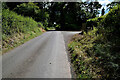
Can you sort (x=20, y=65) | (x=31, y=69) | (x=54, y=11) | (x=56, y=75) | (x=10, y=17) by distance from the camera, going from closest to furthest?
(x=56, y=75)
(x=31, y=69)
(x=20, y=65)
(x=10, y=17)
(x=54, y=11)

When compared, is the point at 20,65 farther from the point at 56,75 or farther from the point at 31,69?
the point at 56,75

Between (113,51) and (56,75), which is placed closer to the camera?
(56,75)

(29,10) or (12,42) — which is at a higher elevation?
(29,10)

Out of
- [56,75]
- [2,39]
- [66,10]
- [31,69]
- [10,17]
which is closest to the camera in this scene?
[56,75]

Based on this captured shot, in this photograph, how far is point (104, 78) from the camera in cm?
339

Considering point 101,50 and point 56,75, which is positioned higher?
point 101,50

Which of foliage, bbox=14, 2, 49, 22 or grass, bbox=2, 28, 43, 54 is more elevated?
foliage, bbox=14, 2, 49, 22

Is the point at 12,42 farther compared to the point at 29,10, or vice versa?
the point at 29,10

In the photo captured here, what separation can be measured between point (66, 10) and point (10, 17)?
3103 centimetres

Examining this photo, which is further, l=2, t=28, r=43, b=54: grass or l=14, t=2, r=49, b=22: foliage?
l=14, t=2, r=49, b=22: foliage

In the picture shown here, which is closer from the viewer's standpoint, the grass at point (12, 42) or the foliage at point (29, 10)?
the grass at point (12, 42)

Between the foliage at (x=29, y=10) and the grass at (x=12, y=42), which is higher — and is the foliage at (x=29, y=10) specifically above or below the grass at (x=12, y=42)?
above

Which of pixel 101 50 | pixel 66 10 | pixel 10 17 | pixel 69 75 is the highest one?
pixel 66 10

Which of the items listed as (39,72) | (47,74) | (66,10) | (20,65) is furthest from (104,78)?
(66,10)
